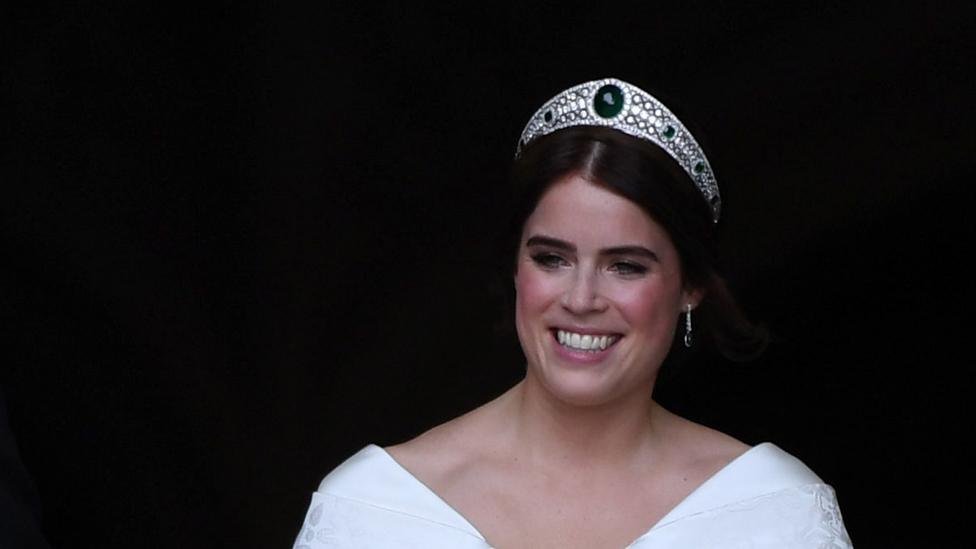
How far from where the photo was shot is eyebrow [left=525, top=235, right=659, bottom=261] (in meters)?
5.30

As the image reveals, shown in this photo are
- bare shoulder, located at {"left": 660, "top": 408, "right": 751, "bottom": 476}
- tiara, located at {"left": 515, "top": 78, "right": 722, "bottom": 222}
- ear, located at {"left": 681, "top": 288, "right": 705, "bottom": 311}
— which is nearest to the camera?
tiara, located at {"left": 515, "top": 78, "right": 722, "bottom": 222}

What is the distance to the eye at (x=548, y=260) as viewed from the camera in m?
5.36

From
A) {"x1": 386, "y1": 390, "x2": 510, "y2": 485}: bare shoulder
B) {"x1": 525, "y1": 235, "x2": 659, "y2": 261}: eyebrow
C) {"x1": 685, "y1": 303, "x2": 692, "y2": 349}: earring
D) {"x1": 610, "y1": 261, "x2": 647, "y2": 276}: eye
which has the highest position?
{"x1": 525, "y1": 235, "x2": 659, "y2": 261}: eyebrow

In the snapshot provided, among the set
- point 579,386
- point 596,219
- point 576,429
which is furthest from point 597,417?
point 596,219

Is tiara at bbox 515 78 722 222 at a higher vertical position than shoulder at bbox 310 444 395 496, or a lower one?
higher

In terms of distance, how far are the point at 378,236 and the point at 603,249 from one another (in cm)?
148

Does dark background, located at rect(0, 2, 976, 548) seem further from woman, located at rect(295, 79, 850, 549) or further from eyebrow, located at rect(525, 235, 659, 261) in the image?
eyebrow, located at rect(525, 235, 659, 261)

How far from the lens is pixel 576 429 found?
5582mm

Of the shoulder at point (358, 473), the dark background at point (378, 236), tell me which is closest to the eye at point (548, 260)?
the shoulder at point (358, 473)

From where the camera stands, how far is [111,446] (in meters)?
6.58

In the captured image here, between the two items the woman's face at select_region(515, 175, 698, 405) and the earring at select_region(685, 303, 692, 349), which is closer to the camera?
the woman's face at select_region(515, 175, 698, 405)

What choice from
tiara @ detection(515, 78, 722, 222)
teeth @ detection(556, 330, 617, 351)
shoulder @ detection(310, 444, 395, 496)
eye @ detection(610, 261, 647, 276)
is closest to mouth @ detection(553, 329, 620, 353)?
teeth @ detection(556, 330, 617, 351)

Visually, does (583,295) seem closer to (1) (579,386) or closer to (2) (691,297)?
(1) (579,386)

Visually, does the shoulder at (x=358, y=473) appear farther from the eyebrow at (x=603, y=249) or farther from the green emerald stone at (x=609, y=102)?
the green emerald stone at (x=609, y=102)
